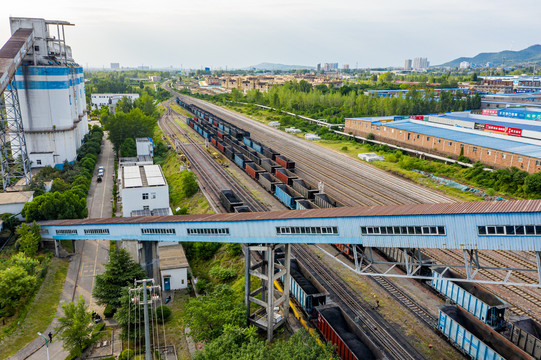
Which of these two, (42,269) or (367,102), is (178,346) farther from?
(367,102)

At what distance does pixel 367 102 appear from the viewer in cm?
Answer: 12306

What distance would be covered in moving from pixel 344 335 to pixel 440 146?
2205 inches

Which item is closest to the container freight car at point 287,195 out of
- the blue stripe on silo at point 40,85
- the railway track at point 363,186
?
the railway track at point 363,186

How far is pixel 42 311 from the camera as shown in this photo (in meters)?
34.4

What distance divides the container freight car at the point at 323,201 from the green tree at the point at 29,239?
31.3 metres

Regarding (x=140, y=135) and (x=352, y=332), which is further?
(x=140, y=135)

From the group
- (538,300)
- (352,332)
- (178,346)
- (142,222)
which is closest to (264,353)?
(352,332)

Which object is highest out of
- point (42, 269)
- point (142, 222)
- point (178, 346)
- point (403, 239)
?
point (403, 239)

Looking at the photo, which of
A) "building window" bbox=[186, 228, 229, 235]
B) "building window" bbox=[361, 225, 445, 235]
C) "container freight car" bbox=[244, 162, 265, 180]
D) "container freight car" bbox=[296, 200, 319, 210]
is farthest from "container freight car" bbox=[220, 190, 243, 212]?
"building window" bbox=[361, 225, 445, 235]

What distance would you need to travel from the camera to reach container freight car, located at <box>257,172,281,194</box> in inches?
2250

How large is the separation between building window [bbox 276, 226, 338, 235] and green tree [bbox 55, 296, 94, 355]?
15952 millimetres

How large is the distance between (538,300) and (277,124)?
93.1 metres

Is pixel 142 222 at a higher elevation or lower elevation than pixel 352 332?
higher

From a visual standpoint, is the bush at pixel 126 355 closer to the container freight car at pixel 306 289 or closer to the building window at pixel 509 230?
the container freight car at pixel 306 289
